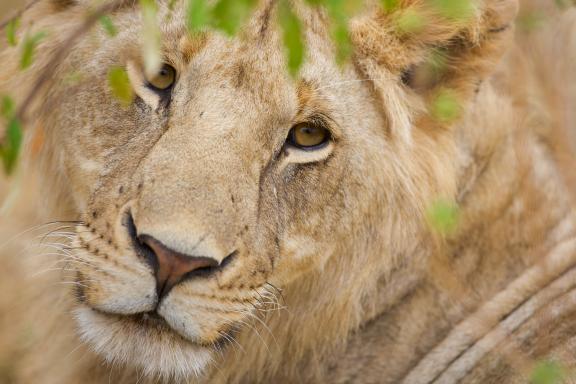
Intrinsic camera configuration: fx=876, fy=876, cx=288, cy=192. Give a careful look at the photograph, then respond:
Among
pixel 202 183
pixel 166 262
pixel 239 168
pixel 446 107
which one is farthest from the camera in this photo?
pixel 446 107

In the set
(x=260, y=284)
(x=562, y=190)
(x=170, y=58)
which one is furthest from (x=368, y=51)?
(x=562, y=190)

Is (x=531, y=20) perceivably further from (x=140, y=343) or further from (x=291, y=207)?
(x=140, y=343)

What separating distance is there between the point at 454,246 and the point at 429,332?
1.31 feet

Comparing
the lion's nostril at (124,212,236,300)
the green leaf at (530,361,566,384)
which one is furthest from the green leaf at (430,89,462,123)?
the lion's nostril at (124,212,236,300)

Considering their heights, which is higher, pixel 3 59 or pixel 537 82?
pixel 3 59

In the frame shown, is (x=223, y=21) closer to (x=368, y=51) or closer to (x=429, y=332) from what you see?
(x=368, y=51)

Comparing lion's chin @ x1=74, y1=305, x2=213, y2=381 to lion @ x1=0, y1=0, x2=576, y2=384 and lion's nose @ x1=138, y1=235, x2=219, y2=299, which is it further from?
lion's nose @ x1=138, y1=235, x2=219, y2=299

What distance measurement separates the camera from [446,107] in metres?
3.50

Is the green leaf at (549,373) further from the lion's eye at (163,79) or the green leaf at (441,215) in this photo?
the lion's eye at (163,79)

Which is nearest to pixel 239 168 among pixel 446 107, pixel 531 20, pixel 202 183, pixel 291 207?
pixel 202 183

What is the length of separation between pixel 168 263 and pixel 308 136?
35.1 inches

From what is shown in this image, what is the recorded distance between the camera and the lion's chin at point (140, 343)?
3.03 m

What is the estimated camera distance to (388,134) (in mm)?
3652

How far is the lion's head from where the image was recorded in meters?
2.92
